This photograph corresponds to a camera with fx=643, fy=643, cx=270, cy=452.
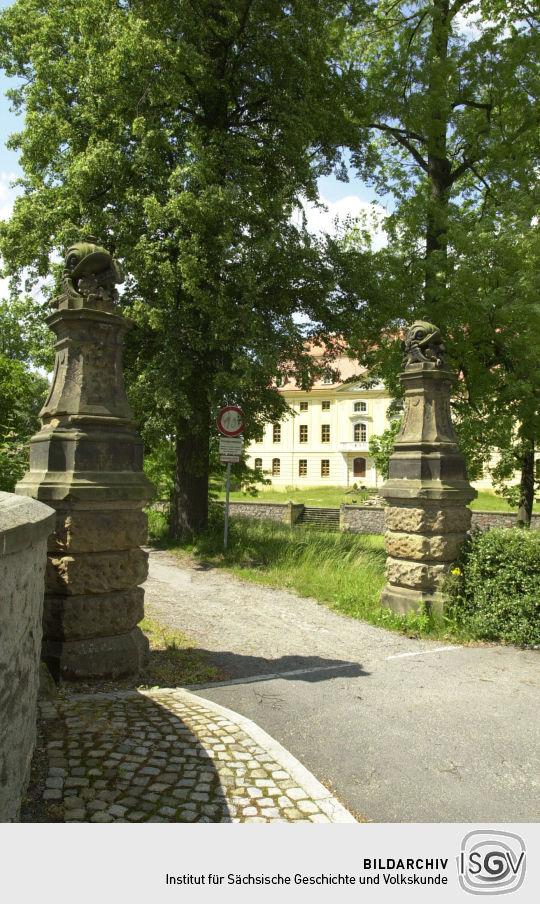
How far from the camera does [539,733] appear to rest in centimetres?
433

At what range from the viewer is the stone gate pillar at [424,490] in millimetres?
7430

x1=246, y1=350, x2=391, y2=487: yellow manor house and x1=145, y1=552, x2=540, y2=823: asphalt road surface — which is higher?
x1=246, y1=350, x2=391, y2=487: yellow manor house

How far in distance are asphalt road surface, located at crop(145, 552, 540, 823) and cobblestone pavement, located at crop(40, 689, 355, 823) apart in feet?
0.96

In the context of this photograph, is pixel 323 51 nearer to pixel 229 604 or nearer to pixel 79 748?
pixel 229 604

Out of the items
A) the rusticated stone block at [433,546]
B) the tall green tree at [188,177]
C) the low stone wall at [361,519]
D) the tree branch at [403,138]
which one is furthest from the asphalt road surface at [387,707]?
the low stone wall at [361,519]

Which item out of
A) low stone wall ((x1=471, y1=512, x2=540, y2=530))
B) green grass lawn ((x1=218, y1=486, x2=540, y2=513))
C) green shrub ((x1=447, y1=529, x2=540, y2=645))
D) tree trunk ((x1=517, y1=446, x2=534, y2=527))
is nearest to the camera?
green shrub ((x1=447, y1=529, x2=540, y2=645))

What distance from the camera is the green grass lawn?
38.3 metres

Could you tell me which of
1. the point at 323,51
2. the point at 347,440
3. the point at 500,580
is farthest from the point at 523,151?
the point at 347,440

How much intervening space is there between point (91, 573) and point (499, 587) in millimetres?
4447

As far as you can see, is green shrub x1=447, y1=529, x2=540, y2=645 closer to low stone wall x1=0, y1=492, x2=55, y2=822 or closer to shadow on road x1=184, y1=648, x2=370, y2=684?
shadow on road x1=184, y1=648, x2=370, y2=684

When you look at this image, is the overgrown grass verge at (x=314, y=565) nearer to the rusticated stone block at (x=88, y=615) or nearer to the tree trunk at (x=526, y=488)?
the rusticated stone block at (x=88, y=615)

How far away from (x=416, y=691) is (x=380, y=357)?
10.5 m

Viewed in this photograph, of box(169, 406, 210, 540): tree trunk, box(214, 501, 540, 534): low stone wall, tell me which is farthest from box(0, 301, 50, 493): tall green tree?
box(214, 501, 540, 534): low stone wall

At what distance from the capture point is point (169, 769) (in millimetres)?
3328
